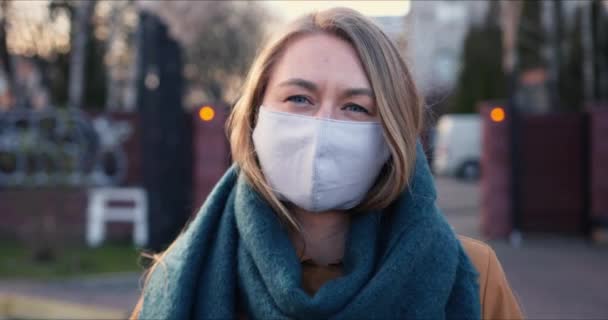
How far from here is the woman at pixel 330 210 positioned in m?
1.80

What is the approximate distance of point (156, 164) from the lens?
836cm

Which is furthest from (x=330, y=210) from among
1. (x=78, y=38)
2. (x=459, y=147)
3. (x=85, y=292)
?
(x=459, y=147)

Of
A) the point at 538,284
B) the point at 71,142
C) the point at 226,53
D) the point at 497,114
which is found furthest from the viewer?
the point at 226,53

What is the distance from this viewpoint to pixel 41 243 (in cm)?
991

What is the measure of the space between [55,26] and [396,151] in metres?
19.4

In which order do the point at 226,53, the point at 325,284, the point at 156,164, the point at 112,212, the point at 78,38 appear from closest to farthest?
1. the point at 325,284
2. the point at 156,164
3. the point at 112,212
4. the point at 78,38
5. the point at 226,53

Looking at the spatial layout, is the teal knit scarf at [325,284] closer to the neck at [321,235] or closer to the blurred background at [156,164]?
the neck at [321,235]

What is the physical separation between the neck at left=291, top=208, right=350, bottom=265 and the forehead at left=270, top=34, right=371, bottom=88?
1.12ft

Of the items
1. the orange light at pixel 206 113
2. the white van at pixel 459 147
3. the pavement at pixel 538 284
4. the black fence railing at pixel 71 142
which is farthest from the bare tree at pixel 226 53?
the pavement at pixel 538 284

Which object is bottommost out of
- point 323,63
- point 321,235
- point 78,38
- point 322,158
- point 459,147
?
point 459,147

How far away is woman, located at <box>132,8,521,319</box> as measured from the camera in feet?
5.91

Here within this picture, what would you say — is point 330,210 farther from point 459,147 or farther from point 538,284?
point 459,147

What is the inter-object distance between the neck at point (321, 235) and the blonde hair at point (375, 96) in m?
0.03

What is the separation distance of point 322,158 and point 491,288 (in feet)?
1.72
